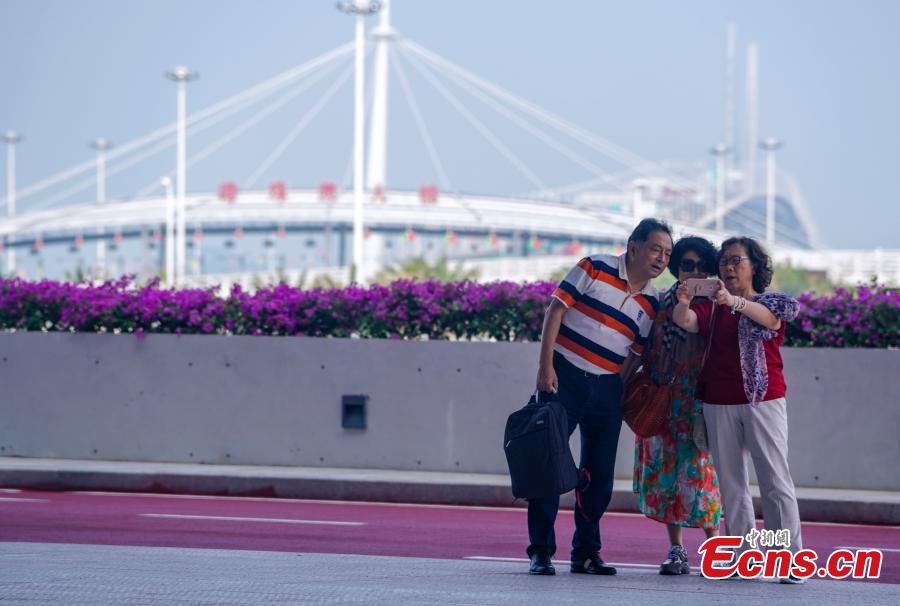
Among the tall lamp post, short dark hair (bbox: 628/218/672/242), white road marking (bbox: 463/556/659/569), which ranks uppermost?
the tall lamp post

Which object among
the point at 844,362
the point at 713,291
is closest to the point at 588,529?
the point at 713,291

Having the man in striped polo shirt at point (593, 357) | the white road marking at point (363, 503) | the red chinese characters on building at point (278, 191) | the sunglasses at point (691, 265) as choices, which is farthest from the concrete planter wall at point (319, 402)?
the red chinese characters on building at point (278, 191)

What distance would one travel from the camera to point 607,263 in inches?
270

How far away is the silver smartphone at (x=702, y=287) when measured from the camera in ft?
21.6

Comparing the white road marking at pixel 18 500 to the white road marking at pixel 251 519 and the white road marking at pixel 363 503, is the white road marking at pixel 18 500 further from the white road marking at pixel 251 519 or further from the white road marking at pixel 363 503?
the white road marking at pixel 251 519

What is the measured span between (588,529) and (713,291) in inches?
52.3

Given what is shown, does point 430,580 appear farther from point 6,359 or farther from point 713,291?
point 6,359

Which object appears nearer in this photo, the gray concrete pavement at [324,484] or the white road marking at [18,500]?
the gray concrete pavement at [324,484]

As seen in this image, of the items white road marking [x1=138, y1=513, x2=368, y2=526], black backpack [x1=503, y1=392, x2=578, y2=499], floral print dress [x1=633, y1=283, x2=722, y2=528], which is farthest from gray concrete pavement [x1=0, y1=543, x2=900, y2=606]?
white road marking [x1=138, y1=513, x2=368, y2=526]

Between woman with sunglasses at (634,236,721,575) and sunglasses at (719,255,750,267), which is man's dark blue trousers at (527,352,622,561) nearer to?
woman with sunglasses at (634,236,721,575)

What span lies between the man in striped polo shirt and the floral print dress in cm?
16

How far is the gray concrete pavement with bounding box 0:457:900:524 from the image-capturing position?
34.0 feet

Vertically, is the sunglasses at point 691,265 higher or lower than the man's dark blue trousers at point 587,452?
higher

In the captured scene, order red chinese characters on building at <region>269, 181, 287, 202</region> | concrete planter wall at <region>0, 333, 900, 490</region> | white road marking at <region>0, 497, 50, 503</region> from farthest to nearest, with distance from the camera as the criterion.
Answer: red chinese characters on building at <region>269, 181, 287, 202</region> → concrete planter wall at <region>0, 333, 900, 490</region> → white road marking at <region>0, 497, 50, 503</region>
